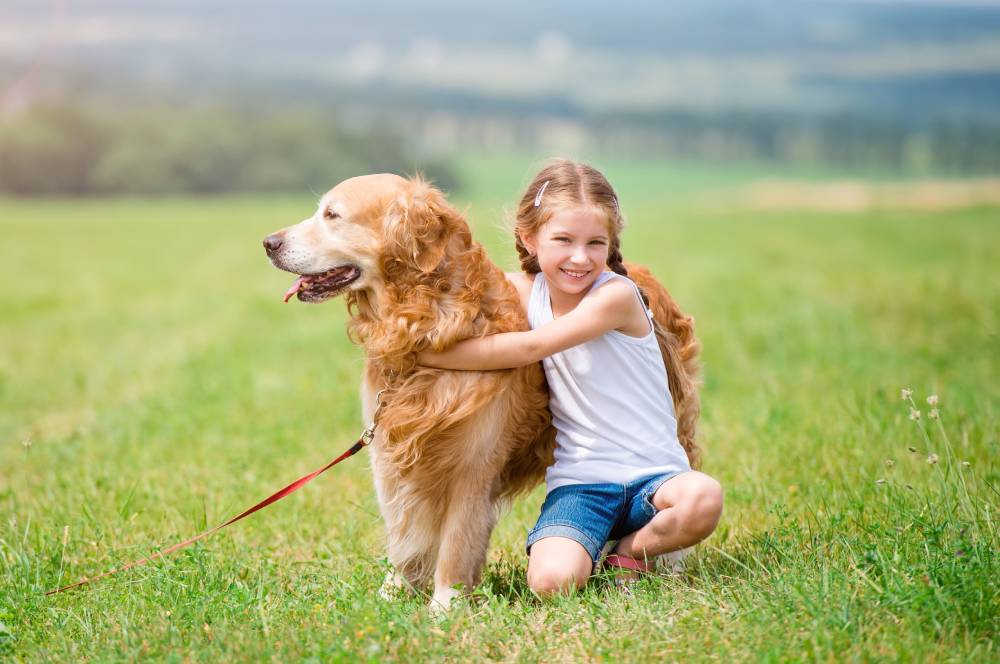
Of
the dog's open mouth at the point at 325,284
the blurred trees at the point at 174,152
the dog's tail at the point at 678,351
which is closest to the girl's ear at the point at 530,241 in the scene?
the dog's tail at the point at 678,351

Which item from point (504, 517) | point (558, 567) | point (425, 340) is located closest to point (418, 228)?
point (425, 340)

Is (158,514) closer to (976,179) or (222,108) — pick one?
(976,179)

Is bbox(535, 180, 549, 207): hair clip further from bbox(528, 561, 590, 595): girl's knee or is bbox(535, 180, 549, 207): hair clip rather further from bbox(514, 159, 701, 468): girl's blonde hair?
bbox(528, 561, 590, 595): girl's knee

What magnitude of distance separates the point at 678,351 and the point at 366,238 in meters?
1.38

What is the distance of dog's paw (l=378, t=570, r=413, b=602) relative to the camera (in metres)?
3.85

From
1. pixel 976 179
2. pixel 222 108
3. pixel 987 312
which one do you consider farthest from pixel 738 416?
pixel 222 108

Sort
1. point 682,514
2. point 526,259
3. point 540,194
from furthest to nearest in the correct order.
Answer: point 526,259 → point 540,194 → point 682,514

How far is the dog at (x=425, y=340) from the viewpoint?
3635mm

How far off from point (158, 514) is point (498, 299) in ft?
7.61

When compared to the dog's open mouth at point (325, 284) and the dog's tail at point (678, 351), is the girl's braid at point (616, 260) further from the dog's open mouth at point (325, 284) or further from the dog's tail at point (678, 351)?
the dog's open mouth at point (325, 284)

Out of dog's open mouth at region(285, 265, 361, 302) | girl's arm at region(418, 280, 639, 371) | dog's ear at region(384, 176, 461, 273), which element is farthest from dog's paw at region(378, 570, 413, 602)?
dog's ear at region(384, 176, 461, 273)

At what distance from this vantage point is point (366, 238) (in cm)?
365

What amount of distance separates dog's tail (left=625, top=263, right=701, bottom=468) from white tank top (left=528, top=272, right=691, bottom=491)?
9.3 inches

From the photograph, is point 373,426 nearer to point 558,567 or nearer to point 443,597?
point 443,597
